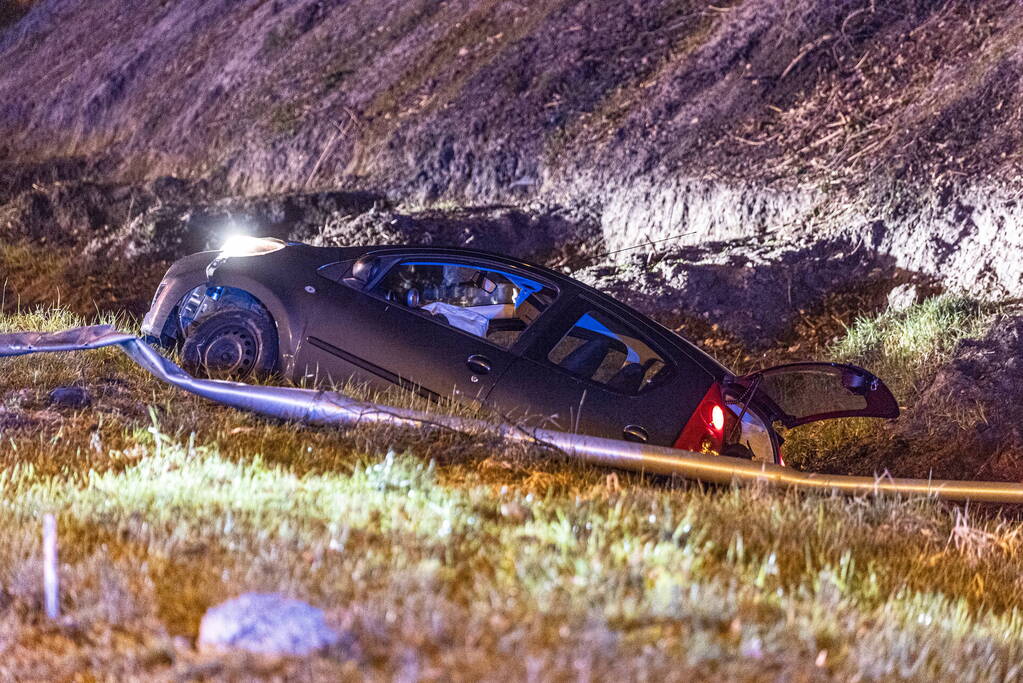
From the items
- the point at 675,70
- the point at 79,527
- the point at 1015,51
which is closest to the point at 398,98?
the point at 675,70

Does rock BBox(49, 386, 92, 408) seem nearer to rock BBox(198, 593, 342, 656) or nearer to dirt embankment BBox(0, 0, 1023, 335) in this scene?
rock BBox(198, 593, 342, 656)

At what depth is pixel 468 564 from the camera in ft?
13.2

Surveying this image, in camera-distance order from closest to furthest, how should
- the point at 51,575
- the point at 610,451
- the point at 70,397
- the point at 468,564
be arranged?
the point at 51,575 < the point at 468,564 < the point at 610,451 < the point at 70,397

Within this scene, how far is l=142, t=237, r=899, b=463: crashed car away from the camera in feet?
22.1

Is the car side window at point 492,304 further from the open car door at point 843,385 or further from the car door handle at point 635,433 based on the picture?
the open car door at point 843,385

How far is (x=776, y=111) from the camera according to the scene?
14477mm

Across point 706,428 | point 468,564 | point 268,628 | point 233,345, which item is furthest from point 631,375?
point 268,628

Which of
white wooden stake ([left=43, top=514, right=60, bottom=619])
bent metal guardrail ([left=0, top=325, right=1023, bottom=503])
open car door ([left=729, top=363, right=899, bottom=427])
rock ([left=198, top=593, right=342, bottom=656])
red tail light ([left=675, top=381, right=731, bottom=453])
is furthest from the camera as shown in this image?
open car door ([left=729, top=363, right=899, bottom=427])

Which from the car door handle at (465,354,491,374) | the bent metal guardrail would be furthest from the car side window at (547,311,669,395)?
the bent metal guardrail

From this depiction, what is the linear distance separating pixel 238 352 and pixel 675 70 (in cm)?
1044

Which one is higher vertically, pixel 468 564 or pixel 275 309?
pixel 275 309

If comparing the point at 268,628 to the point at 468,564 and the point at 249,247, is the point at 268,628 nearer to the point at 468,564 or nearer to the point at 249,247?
the point at 468,564

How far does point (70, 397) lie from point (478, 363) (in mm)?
2397

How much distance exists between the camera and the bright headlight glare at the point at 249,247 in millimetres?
7543
